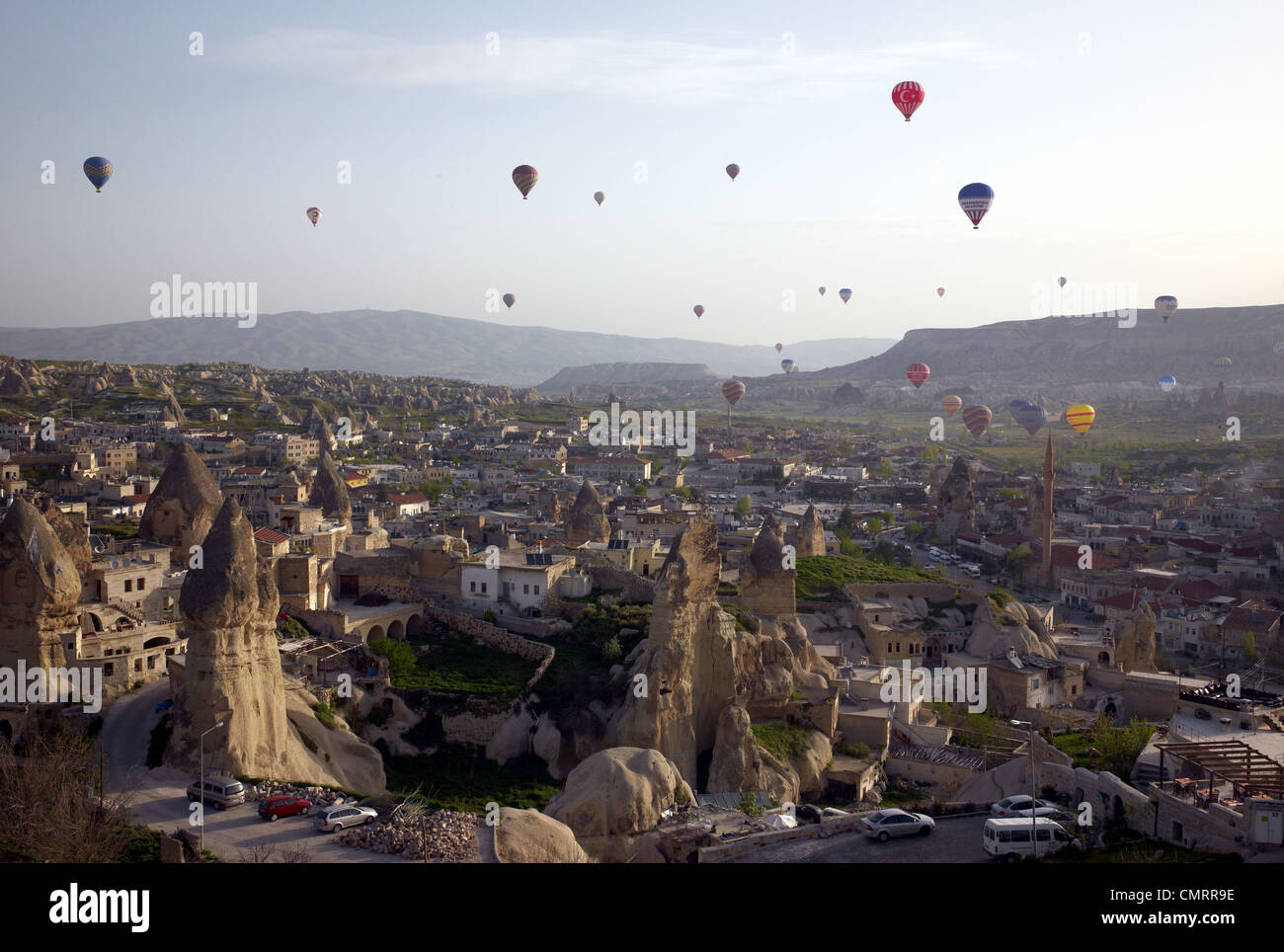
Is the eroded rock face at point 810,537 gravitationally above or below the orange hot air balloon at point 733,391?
below

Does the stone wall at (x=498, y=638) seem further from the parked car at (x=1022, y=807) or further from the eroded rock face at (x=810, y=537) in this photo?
the eroded rock face at (x=810, y=537)

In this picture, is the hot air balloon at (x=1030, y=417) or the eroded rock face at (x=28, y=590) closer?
the eroded rock face at (x=28, y=590)

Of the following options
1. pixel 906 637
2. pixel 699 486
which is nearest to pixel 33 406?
pixel 699 486

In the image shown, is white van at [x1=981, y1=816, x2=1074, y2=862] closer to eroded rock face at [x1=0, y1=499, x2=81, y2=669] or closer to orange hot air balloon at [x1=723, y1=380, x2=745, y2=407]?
eroded rock face at [x1=0, y1=499, x2=81, y2=669]

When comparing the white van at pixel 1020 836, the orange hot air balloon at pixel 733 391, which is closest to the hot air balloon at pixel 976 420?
the orange hot air balloon at pixel 733 391

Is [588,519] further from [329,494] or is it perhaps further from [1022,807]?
[1022,807]

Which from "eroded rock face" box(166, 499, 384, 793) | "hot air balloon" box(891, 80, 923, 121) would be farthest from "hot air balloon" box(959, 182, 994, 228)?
"eroded rock face" box(166, 499, 384, 793)
